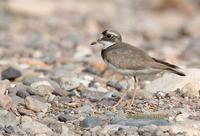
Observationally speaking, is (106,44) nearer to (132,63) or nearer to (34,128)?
(132,63)

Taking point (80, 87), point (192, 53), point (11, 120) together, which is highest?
point (192, 53)

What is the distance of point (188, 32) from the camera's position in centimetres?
2102

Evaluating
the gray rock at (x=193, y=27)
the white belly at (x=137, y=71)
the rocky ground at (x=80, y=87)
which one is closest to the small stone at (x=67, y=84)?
the rocky ground at (x=80, y=87)

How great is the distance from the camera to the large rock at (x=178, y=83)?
942 centimetres

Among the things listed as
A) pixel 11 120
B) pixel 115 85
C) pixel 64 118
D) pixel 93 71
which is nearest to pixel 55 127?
pixel 64 118

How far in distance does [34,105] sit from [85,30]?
11.8m

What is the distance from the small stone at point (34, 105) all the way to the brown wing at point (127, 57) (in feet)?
3.44

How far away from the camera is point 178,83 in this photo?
9.62 m

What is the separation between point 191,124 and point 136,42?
10.2m

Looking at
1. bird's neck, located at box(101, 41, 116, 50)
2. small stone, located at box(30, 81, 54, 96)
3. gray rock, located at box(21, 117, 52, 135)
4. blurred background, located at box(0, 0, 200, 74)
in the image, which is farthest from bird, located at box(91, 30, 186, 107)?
blurred background, located at box(0, 0, 200, 74)

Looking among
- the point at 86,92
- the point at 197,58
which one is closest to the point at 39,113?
the point at 86,92

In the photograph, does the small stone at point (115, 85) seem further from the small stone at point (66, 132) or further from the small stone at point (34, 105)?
the small stone at point (66, 132)

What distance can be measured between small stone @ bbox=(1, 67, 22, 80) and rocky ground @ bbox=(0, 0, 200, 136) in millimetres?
15

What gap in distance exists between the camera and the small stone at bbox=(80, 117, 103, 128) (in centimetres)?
808
